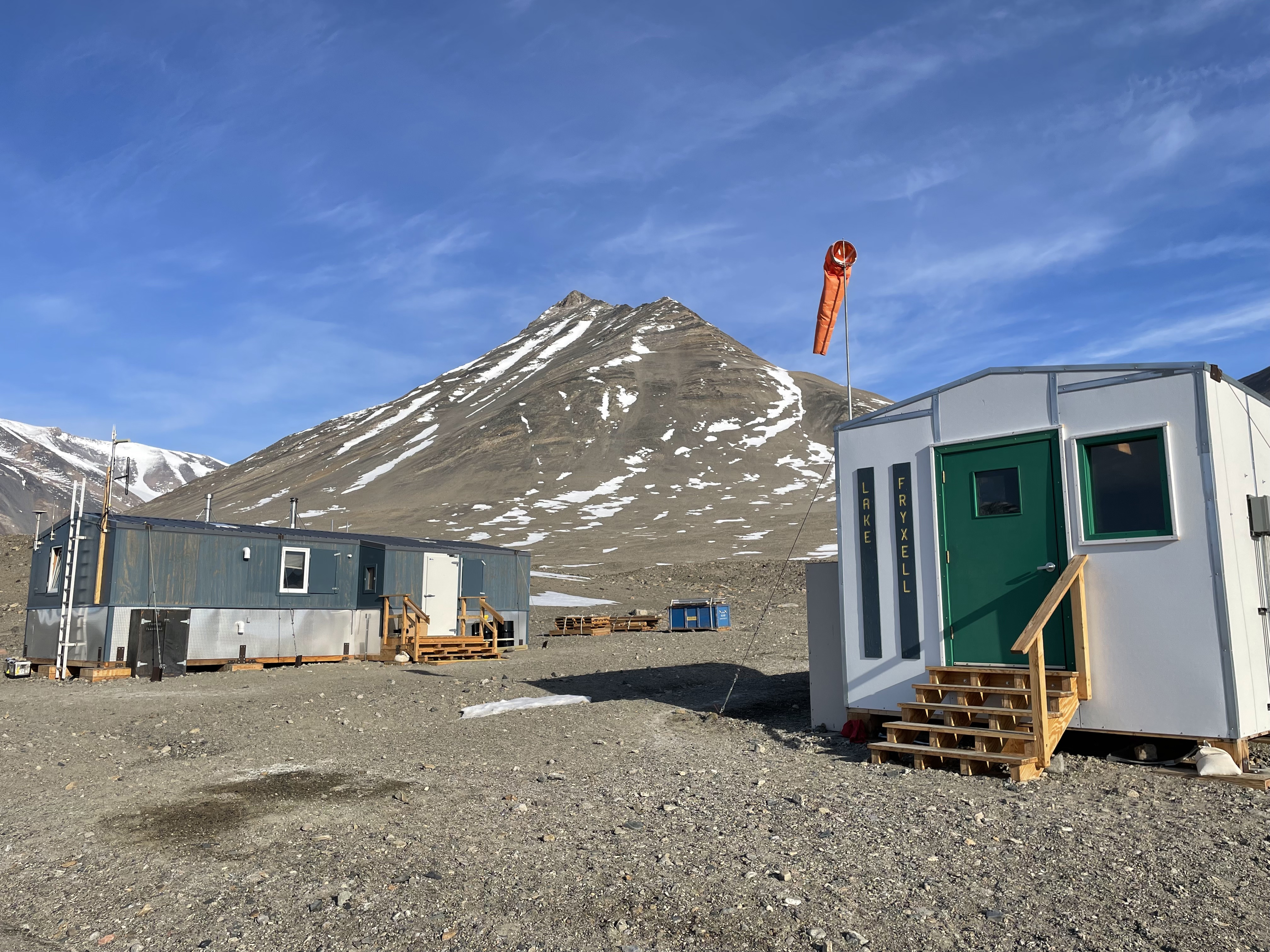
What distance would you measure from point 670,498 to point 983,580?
9284cm

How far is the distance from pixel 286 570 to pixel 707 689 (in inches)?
470

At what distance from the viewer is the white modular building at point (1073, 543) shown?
9.02m

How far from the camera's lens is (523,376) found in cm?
18650

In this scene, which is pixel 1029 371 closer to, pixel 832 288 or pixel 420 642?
pixel 832 288

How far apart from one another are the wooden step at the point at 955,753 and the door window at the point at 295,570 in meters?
17.0

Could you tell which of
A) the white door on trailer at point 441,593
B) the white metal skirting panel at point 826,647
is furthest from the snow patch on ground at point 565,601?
the white metal skirting panel at point 826,647

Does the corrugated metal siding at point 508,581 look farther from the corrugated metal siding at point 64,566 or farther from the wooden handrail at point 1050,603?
the wooden handrail at point 1050,603

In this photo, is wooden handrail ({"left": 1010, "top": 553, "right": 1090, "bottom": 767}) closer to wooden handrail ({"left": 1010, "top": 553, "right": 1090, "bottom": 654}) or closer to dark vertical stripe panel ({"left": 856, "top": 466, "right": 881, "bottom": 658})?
wooden handrail ({"left": 1010, "top": 553, "right": 1090, "bottom": 654})

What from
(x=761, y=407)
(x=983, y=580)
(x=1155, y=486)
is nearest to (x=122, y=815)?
(x=983, y=580)

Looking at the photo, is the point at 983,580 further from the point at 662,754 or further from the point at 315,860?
the point at 315,860

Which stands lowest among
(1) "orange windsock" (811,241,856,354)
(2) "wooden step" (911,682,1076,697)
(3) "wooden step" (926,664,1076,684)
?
(2) "wooden step" (911,682,1076,697)

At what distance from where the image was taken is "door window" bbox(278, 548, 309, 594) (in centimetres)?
2267

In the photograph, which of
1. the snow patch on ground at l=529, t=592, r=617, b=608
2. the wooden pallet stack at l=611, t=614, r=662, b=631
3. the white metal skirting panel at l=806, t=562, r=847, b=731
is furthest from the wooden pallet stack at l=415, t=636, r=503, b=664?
the snow patch on ground at l=529, t=592, r=617, b=608

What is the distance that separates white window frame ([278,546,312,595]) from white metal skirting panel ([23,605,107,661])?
392cm
